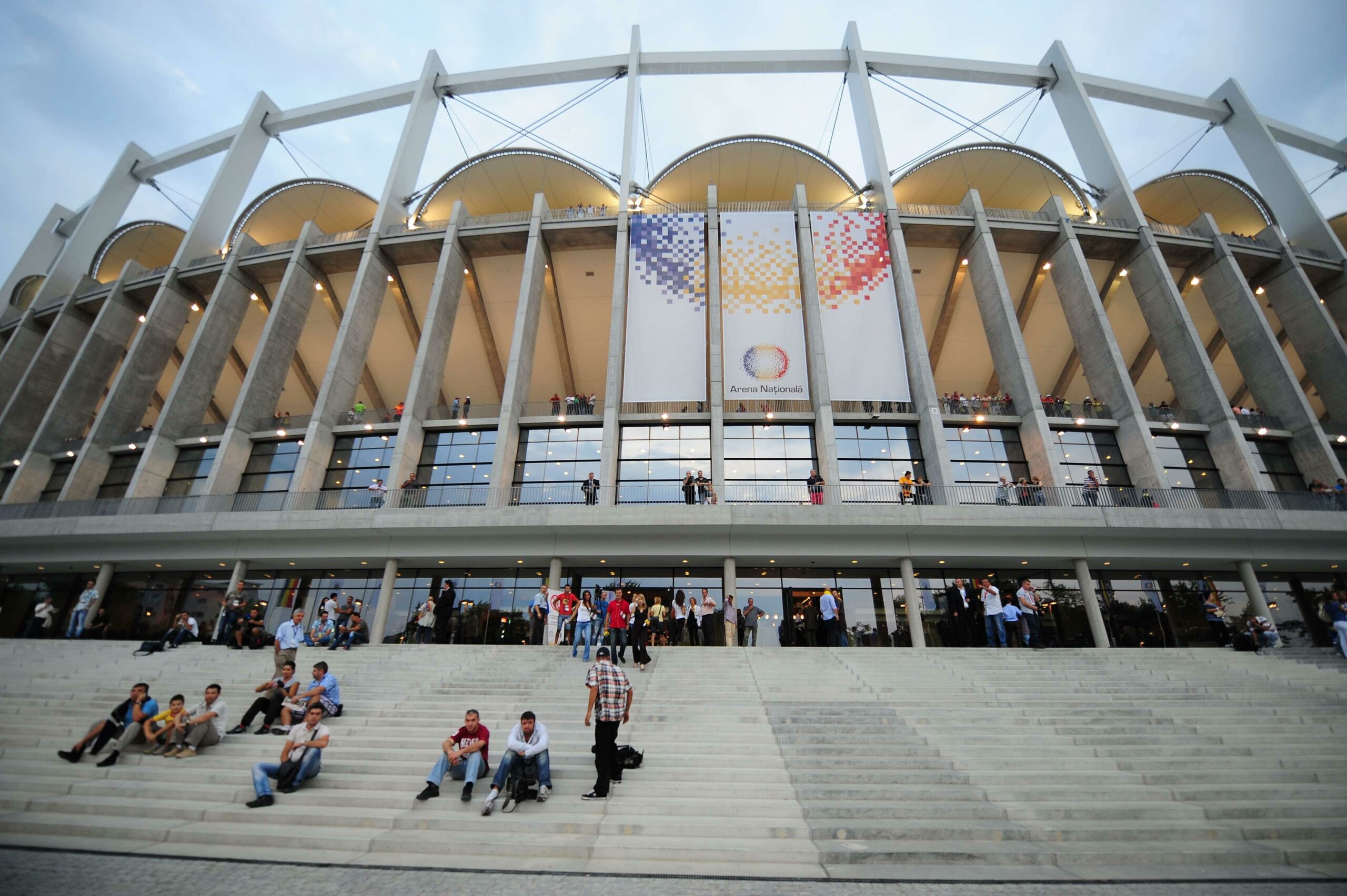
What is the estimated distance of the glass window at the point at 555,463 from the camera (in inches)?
883

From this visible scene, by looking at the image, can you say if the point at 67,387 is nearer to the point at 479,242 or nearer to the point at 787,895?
the point at 479,242

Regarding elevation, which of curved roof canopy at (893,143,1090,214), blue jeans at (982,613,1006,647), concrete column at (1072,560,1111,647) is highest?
curved roof canopy at (893,143,1090,214)

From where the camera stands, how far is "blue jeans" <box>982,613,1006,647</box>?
47.4 feet

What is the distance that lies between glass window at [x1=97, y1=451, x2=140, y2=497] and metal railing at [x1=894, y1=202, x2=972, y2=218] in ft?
113

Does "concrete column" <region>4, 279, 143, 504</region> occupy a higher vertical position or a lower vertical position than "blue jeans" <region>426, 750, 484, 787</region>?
higher

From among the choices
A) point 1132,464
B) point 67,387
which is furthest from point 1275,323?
point 67,387

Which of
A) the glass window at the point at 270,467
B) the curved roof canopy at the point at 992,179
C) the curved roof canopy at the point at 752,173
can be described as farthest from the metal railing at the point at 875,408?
the glass window at the point at 270,467

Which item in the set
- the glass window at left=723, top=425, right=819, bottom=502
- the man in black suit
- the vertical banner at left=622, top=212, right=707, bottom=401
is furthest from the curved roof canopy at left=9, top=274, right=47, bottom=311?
the man in black suit

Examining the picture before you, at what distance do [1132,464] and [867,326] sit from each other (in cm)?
1078

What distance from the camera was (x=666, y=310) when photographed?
22406mm

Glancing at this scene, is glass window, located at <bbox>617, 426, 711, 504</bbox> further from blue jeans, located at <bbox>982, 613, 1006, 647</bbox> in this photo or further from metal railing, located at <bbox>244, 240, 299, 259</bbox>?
metal railing, located at <bbox>244, 240, 299, 259</bbox>

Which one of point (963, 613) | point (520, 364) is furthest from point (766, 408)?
point (963, 613)

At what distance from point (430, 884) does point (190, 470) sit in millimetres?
27191

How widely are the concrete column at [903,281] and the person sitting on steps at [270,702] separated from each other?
1794cm
